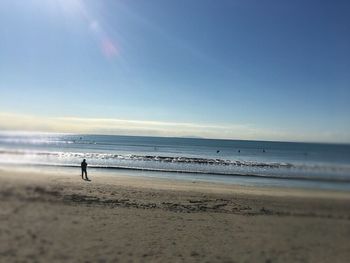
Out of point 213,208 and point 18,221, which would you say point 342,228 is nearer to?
point 213,208

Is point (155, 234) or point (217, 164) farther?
point (217, 164)

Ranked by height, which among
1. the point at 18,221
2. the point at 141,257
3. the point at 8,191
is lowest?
the point at 141,257

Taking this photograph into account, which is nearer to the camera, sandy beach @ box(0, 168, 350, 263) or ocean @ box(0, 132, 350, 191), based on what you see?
sandy beach @ box(0, 168, 350, 263)

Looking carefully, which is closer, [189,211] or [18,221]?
[18,221]

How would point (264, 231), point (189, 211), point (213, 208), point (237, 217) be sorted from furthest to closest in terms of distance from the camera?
1. point (213, 208)
2. point (189, 211)
3. point (237, 217)
4. point (264, 231)

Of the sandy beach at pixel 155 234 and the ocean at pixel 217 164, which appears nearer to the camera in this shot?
the sandy beach at pixel 155 234

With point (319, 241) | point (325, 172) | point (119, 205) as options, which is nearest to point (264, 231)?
point (319, 241)

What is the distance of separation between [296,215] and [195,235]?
299 cm

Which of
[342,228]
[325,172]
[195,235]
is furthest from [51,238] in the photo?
[325,172]

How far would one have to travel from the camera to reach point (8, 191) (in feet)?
32.6

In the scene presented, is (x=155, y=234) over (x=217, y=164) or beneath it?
beneath

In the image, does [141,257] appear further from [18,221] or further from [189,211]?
[189,211]

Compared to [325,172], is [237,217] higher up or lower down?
lower down

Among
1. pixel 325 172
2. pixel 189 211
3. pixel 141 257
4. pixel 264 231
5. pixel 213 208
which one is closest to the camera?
pixel 141 257
